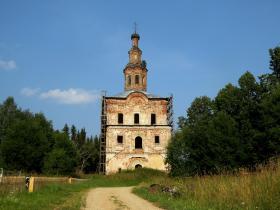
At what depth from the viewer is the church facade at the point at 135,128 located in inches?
1642

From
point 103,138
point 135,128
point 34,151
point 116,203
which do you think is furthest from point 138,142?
point 116,203

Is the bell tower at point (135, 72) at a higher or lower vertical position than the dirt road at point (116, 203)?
higher

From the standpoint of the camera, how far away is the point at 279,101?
2597cm

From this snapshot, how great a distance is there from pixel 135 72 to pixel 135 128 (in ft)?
22.9

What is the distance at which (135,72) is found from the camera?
4469 centimetres

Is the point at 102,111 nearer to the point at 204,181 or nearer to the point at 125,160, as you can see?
the point at 125,160

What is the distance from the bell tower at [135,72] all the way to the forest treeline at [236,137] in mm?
12939

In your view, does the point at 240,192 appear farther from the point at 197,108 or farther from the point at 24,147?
the point at 197,108

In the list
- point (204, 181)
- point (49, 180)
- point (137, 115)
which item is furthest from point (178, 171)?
point (204, 181)

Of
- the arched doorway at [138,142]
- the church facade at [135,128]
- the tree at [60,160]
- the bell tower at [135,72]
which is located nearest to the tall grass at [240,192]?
the tree at [60,160]

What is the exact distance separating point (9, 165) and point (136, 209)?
1086 inches

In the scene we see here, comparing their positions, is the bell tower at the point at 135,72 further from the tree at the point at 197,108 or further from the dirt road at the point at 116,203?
the dirt road at the point at 116,203

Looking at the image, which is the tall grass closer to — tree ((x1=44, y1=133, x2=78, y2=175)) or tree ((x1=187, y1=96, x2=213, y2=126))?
tree ((x1=44, y1=133, x2=78, y2=175))

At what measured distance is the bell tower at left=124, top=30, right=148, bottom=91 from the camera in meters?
44.8
